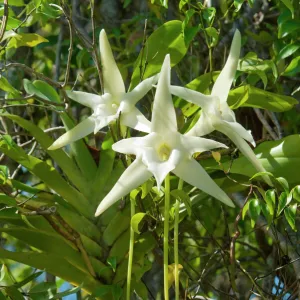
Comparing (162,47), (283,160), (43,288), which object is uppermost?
(162,47)

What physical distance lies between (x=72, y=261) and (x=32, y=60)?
1.20m

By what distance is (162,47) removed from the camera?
1.27 meters

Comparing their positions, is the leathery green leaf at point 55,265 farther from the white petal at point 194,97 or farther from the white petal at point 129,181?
the white petal at point 194,97

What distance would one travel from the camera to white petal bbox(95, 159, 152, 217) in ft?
3.08

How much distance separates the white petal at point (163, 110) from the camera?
0.93 meters

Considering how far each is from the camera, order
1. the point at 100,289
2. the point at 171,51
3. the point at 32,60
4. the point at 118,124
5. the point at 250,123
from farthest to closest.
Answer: the point at 32,60 → the point at 250,123 → the point at 171,51 → the point at 100,289 → the point at 118,124

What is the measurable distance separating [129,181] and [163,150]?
0.07 m

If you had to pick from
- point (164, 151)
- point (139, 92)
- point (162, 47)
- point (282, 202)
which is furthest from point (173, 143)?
point (162, 47)

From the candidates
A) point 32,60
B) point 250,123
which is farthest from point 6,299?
point 32,60

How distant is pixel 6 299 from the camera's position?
120cm

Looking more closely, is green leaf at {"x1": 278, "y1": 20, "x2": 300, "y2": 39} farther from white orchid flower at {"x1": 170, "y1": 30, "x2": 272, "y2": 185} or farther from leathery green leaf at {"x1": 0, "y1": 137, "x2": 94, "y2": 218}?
leathery green leaf at {"x1": 0, "y1": 137, "x2": 94, "y2": 218}

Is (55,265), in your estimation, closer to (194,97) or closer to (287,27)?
(194,97)

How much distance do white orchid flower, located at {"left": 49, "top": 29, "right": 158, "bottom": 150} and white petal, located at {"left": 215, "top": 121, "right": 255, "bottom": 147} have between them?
111 mm

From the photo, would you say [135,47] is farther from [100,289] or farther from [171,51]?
[100,289]
